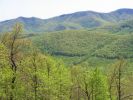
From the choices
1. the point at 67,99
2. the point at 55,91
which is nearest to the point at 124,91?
the point at 67,99

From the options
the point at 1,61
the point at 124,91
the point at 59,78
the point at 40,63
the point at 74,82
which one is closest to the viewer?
the point at 1,61

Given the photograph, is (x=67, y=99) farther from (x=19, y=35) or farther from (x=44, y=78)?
(x=19, y=35)

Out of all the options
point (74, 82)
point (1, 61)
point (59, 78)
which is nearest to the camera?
point (1, 61)

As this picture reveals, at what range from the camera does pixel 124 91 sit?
7900 centimetres

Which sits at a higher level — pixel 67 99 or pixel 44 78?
pixel 44 78

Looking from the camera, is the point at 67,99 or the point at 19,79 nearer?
the point at 19,79

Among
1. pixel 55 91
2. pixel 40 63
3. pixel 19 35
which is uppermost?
pixel 19 35

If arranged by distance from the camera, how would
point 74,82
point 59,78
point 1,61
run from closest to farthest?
point 1,61 → point 59,78 → point 74,82

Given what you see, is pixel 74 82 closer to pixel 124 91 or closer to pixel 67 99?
pixel 67 99

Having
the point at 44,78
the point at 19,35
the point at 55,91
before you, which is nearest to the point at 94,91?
the point at 55,91

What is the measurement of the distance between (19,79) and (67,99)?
13027mm

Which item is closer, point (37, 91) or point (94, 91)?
point (37, 91)

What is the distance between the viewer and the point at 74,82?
236 ft

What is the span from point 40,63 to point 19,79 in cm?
442
